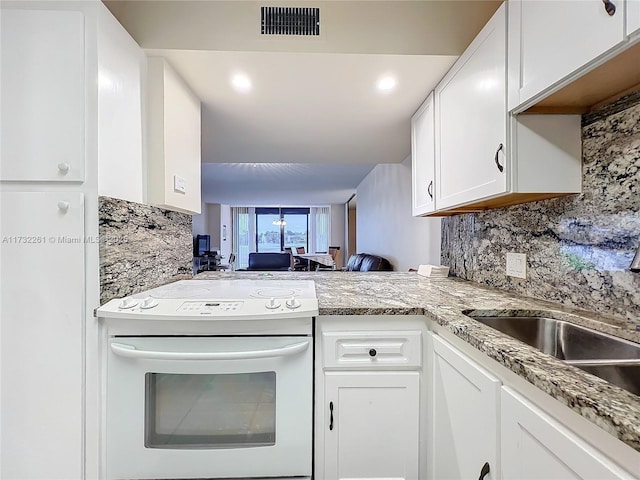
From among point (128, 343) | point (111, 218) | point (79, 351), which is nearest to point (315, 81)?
point (111, 218)

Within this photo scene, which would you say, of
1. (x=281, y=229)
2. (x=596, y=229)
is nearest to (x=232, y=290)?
(x=596, y=229)

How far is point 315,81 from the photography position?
1637 mm

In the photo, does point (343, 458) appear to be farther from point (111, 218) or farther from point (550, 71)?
point (550, 71)

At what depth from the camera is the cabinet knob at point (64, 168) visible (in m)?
1.11

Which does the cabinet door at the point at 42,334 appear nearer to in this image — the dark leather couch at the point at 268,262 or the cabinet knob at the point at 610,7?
the cabinet knob at the point at 610,7

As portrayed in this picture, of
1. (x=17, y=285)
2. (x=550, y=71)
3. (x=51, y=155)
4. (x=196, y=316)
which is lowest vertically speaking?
(x=196, y=316)

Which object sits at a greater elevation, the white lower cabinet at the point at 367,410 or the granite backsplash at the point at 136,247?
the granite backsplash at the point at 136,247

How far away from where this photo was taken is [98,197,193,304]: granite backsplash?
1181 millimetres

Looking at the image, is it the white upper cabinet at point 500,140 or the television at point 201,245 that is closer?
the white upper cabinet at point 500,140

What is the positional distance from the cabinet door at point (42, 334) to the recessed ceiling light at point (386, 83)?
150 centimetres

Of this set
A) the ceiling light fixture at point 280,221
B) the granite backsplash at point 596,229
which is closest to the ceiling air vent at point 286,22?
the granite backsplash at point 596,229

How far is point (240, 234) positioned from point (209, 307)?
405 inches

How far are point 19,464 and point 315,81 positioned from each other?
207 centimetres

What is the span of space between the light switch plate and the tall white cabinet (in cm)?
45
